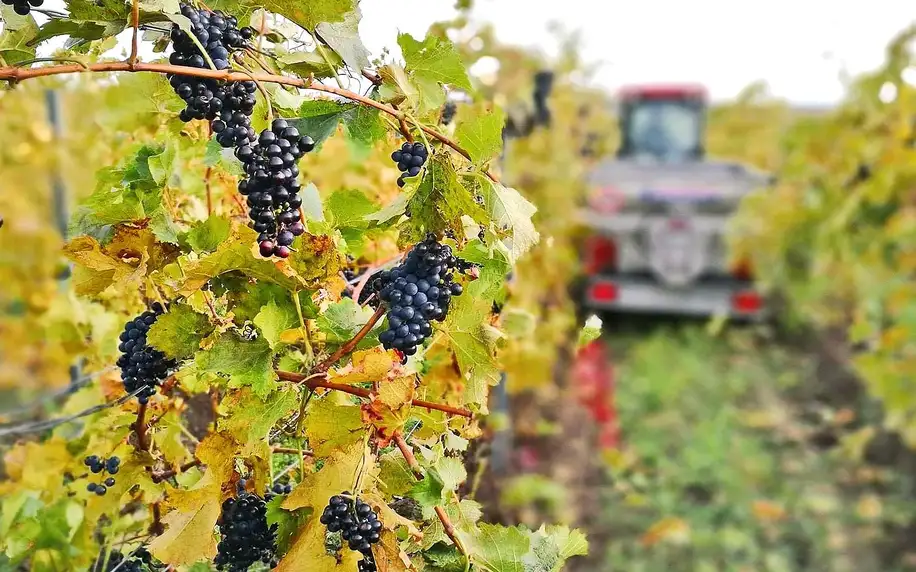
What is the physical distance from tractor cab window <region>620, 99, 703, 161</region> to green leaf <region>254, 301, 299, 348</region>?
34.1 feet

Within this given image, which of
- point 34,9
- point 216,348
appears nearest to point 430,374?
→ point 216,348

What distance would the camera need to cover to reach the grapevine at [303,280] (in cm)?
91

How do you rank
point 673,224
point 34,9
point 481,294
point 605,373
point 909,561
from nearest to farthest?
point 34,9 < point 481,294 < point 909,561 < point 605,373 < point 673,224

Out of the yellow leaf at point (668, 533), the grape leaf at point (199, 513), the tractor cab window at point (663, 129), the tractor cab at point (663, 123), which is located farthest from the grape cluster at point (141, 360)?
the tractor cab window at point (663, 129)

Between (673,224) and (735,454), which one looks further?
(673,224)

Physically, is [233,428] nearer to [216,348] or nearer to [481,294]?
[216,348]

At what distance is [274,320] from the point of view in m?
0.91

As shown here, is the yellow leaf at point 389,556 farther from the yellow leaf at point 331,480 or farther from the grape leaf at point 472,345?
the grape leaf at point 472,345

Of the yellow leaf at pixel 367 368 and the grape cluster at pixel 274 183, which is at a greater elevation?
the grape cluster at pixel 274 183

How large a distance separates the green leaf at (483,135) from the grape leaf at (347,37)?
0.16 meters

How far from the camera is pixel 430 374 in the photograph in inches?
56.6

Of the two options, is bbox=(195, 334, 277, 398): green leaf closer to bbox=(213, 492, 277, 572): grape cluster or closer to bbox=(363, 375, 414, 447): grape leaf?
bbox=(363, 375, 414, 447): grape leaf

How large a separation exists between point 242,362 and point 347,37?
1.38 ft

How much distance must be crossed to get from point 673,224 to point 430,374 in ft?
18.1
